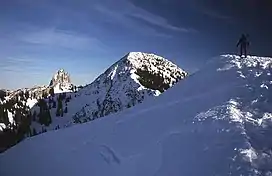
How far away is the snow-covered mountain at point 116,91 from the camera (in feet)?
248

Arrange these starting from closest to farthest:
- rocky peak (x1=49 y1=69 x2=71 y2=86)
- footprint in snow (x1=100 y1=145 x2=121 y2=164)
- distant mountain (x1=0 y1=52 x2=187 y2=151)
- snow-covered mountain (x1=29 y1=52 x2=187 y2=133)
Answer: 1. footprint in snow (x1=100 y1=145 x2=121 y2=164)
2. distant mountain (x1=0 y1=52 x2=187 y2=151)
3. snow-covered mountain (x1=29 y1=52 x2=187 y2=133)
4. rocky peak (x1=49 y1=69 x2=71 y2=86)

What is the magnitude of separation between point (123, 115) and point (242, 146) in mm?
4206

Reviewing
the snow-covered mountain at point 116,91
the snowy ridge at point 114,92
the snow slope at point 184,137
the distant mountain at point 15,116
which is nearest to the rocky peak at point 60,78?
the distant mountain at point 15,116

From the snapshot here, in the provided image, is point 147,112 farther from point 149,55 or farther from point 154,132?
point 149,55

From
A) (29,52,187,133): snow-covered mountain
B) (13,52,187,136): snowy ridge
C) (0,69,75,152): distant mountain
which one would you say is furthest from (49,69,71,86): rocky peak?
(29,52,187,133): snow-covered mountain

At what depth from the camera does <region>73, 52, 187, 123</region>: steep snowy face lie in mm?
76562

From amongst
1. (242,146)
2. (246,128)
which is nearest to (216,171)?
(242,146)

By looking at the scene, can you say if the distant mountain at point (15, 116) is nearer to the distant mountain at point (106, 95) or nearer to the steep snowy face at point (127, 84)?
the distant mountain at point (106, 95)

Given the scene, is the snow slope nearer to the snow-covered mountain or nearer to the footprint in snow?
the footprint in snow

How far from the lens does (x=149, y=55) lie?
11688 cm

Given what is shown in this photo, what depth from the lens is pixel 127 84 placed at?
276 ft

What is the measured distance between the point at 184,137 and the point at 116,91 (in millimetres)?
80621

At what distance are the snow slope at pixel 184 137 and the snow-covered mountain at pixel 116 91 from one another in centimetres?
5913

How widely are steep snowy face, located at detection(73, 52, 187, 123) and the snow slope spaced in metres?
59.1
